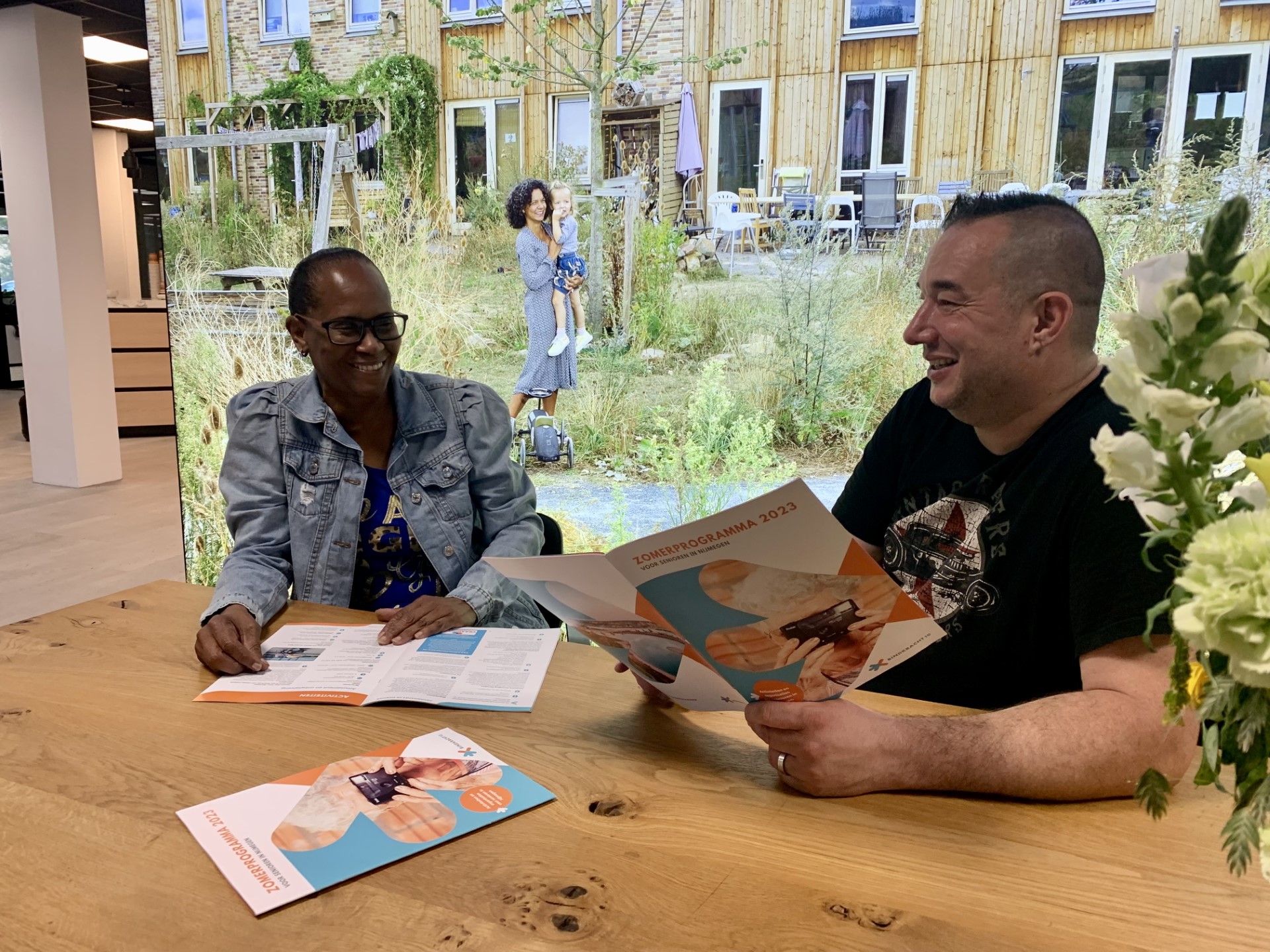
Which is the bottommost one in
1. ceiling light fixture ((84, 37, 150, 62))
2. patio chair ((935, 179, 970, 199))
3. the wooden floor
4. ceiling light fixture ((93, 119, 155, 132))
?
the wooden floor

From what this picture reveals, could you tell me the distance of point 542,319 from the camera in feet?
11.8

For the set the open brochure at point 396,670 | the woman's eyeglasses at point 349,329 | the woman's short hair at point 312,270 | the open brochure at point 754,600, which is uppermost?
the woman's short hair at point 312,270

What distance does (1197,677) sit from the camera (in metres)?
0.68

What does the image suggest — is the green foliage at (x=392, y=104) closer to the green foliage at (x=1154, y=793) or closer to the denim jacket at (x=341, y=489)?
the denim jacket at (x=341, y=489)

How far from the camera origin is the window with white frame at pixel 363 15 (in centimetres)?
Result: 380

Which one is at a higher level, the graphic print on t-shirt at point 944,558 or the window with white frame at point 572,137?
the window with white frame at point 572,137

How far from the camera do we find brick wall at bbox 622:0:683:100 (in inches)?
130

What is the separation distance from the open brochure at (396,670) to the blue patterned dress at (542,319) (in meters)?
2.12

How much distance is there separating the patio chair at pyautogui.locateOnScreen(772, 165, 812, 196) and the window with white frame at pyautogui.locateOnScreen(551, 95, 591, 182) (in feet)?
2.29

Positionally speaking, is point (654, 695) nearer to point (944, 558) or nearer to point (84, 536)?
point (944, 558)

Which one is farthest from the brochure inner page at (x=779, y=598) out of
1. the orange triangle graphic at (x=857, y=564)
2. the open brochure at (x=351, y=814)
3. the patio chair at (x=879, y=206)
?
the patio chair at (x=879, y=206)

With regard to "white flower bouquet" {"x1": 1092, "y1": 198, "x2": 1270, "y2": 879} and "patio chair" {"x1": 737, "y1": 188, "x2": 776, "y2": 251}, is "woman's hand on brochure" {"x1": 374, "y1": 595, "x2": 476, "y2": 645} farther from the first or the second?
"patio chair" {"x1": 737, "y1": 188, "x2": 776, "y2": 251}

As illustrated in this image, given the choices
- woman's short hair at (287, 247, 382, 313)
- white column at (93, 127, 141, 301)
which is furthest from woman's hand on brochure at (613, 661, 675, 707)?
white column at (93, 127, 141, 301)

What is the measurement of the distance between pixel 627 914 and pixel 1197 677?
49 centimetres
